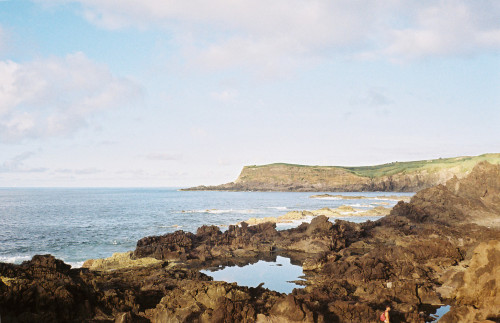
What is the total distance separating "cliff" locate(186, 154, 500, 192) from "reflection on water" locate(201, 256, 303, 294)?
4893 inches

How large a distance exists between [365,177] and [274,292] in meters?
163

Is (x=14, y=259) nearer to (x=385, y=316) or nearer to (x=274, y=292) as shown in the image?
(x=274, y=292)

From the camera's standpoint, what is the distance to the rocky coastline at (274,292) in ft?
35.5

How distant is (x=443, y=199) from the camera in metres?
40.2

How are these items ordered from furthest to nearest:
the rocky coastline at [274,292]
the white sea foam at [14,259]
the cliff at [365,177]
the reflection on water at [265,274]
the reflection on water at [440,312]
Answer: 1. the cliff at [365,177]
2. the white sea foam at [14,259]
3. the reflection on water at [265,274]
4. the reflection on water at [440,312]
5. the rocky coastline at [274,292]

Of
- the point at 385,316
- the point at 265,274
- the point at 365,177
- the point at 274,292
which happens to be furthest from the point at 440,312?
the point at 365,177

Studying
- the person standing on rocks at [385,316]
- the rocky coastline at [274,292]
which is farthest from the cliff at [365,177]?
the person standing on rocks at [385,316]

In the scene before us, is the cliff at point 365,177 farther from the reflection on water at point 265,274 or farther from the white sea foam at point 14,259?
the white sea foam at point 14,259

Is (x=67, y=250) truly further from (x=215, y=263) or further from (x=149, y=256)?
(x=215, y=263)

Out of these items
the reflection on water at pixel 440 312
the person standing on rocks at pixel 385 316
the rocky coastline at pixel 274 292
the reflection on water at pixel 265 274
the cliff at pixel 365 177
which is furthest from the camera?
the cliff at pixel 365 177

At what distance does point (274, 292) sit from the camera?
559 inches

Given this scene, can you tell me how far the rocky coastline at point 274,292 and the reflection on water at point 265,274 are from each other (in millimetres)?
999

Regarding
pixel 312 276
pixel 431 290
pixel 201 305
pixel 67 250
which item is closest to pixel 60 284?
pixel 201 305

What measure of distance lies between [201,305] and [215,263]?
12.2m
